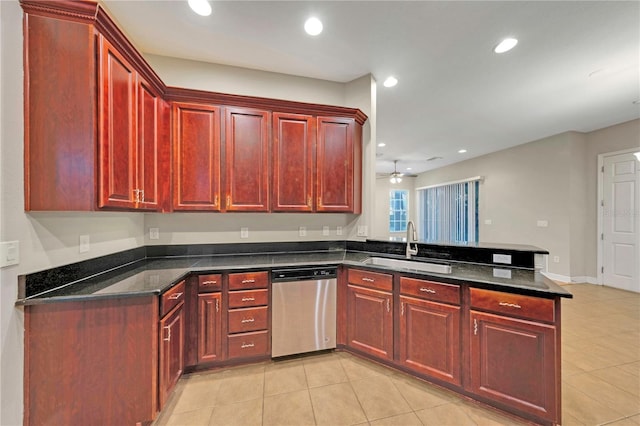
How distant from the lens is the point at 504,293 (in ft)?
5.51

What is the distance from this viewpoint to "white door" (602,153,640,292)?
4215 mm

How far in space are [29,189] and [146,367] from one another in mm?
1225

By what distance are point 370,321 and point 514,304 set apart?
1113mm

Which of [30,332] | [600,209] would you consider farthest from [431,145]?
[30,332]

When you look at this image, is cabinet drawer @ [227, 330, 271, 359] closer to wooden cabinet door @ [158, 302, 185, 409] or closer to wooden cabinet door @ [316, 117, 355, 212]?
wooden cabinet door @ [158, 302, 185, 409]

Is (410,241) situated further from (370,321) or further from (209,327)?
(209,327)

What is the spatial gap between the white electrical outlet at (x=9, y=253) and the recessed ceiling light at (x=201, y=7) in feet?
6.42

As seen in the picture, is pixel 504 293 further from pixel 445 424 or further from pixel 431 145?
pixel 431 145

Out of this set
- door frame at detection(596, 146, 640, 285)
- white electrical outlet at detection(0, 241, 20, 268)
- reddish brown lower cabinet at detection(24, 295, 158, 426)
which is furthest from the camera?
door frame at detection(596, 146, 640, 285)

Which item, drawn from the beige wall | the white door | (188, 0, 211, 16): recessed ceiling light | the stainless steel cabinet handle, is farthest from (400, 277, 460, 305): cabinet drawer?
the white door

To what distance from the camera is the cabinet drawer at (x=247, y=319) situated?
2.19 meters

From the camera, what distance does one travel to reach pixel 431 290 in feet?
6.43

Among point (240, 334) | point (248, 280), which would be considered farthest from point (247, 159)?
point (240, 334)

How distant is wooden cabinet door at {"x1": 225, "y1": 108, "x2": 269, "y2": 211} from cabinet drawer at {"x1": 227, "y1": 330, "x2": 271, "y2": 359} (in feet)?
3.86
